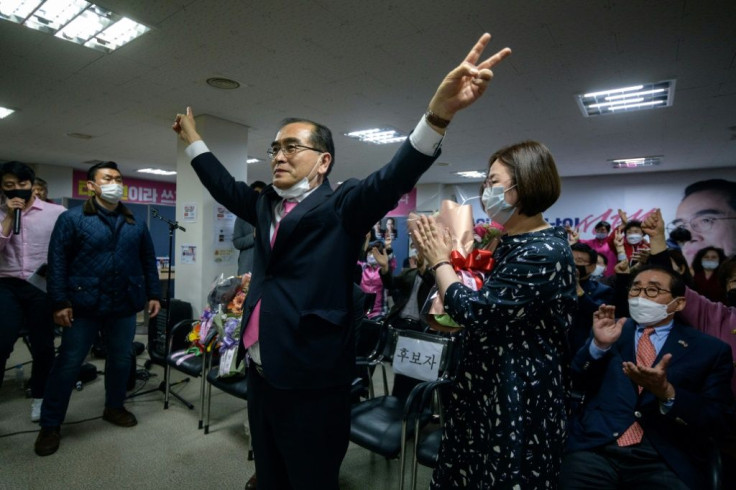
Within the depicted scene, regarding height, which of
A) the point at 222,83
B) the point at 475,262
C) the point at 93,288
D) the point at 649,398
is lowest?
the point at 649,398

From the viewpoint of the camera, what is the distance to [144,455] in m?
2.46

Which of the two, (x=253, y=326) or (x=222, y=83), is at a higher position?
(x=222, y=83)

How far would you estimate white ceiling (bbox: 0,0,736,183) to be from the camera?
251 cm

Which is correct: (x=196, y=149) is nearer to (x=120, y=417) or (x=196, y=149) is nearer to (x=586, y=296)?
(x=120, y=417)

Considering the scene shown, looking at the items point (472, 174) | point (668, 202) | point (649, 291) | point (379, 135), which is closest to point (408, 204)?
point (472, 174)

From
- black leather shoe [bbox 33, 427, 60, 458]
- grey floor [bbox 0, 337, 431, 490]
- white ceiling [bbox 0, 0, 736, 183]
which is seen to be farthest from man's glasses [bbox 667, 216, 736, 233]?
black leather shoe [bbox 33, 427, 60, 458]

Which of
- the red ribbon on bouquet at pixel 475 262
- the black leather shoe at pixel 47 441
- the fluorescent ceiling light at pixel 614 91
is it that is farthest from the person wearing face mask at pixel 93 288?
the fluorescent ceiling light at pixel 614 91

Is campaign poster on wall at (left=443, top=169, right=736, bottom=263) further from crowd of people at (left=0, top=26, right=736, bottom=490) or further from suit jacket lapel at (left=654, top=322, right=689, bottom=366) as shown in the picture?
crowd of people at (left=0, top=26, right=736, bottom=490)

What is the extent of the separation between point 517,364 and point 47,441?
9.35 feet

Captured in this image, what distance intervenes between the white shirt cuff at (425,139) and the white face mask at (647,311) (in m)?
1.41

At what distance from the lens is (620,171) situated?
25.6 ft

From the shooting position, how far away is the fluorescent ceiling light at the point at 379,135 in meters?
5.34

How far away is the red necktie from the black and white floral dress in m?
0.65

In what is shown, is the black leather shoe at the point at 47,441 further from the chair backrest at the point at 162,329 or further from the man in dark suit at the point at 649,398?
the man in dark suit at the point at 649,398
